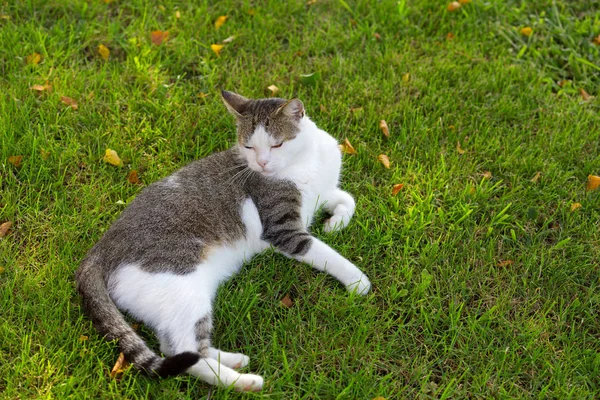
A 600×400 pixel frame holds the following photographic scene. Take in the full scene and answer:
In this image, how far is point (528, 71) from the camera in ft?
15.9

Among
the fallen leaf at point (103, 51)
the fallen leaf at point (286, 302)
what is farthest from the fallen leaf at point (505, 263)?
the fallen leaf at point (103, 51)

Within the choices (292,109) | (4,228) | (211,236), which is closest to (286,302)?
(211,236)

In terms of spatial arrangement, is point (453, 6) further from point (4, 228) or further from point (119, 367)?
point (119, 367)

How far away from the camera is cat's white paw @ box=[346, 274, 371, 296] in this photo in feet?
10.7

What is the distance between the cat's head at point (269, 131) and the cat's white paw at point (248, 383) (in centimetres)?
123

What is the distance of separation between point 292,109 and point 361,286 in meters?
1.11

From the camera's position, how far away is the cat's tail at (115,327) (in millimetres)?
2629

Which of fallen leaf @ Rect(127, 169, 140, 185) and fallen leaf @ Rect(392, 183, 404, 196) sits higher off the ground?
fallen leaf @ Rect(127, 169, 140, 185)

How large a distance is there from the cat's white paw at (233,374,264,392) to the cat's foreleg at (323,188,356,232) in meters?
1.14

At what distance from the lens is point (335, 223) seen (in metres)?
3.64

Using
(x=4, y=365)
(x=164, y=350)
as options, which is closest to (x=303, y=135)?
(x=164, y=350)

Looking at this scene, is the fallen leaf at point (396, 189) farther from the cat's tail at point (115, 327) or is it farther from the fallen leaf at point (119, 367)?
the fallen leaf at point (119, 367)

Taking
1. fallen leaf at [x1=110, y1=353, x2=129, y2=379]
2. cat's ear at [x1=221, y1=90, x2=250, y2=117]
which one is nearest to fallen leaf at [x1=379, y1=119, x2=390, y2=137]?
cat's ear at [x1=221, y1=90, x2=250, y2=117]

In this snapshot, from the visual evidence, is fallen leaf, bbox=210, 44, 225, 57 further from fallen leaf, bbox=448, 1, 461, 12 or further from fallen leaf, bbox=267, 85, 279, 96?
fallen leaf, bbox=448, 1, 461, 12
